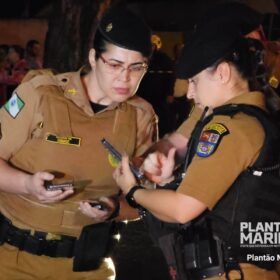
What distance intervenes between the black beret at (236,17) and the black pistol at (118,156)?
0.64 m

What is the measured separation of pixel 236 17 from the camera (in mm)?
2000

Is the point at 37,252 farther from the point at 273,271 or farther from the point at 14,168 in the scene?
the point at 273,271

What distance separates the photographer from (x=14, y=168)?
90.5 inches

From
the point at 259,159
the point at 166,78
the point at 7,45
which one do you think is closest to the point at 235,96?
the point at 259,159

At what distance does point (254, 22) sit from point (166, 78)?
16.1 ft

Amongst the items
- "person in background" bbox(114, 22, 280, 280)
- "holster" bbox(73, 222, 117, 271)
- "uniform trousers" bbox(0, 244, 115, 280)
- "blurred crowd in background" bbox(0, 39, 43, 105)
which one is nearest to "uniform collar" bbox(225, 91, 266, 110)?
"person in background" bbox(114, 22, 280, 280)

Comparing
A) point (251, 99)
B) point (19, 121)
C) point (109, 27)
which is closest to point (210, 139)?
point (251, 99)

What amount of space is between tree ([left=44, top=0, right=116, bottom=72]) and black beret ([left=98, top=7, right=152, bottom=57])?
3677 millimetres

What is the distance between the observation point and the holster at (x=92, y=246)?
233cm

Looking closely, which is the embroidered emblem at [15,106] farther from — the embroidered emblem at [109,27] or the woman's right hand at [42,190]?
the embroidered emblem at [109,27]

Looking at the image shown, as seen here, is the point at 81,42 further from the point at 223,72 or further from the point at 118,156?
the point at 223,72

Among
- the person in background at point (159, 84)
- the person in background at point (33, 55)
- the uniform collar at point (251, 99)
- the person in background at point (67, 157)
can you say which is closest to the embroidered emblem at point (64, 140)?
the person in background at point (67, 157)

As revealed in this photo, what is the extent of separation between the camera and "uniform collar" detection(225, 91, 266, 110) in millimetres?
1963

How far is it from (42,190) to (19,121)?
1.09ft
